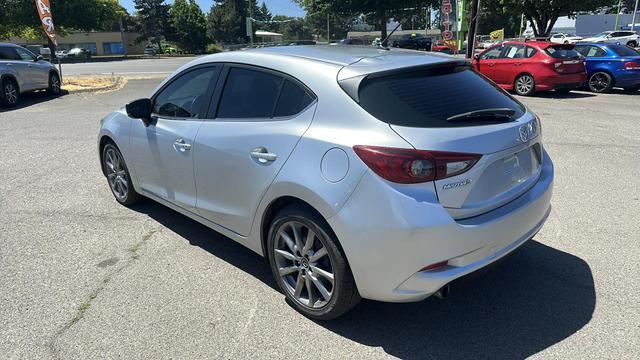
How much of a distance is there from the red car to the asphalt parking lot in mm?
8374

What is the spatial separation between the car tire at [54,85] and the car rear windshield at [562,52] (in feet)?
49.1

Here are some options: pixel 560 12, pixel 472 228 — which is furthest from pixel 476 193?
pixel 560 12

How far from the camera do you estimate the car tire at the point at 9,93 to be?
1281 cm

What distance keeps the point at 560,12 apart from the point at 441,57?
106 ft

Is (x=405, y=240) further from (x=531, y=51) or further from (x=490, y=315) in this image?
(x=531, y=51)

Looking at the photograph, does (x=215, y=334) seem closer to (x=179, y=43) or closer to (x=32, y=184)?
(x=32, y=184)

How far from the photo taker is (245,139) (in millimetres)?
3186

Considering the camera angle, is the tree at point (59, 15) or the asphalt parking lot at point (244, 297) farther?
the tree at point (59, 15)

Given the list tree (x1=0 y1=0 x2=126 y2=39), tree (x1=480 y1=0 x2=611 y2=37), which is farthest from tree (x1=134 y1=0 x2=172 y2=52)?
tree (x1=480 y1=0 x2=611 y2=37)

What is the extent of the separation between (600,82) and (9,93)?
672 inches

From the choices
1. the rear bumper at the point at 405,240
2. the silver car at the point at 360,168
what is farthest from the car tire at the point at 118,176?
the rear bumper at the point at 405,240

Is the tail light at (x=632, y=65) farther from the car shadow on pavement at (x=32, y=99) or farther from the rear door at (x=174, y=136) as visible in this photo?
the car shadow on pavement at (x=32, y=99)

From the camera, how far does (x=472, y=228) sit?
2.53 meters

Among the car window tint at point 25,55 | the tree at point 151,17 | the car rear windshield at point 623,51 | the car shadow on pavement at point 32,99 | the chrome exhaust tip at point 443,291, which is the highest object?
the tree at point 151,17
